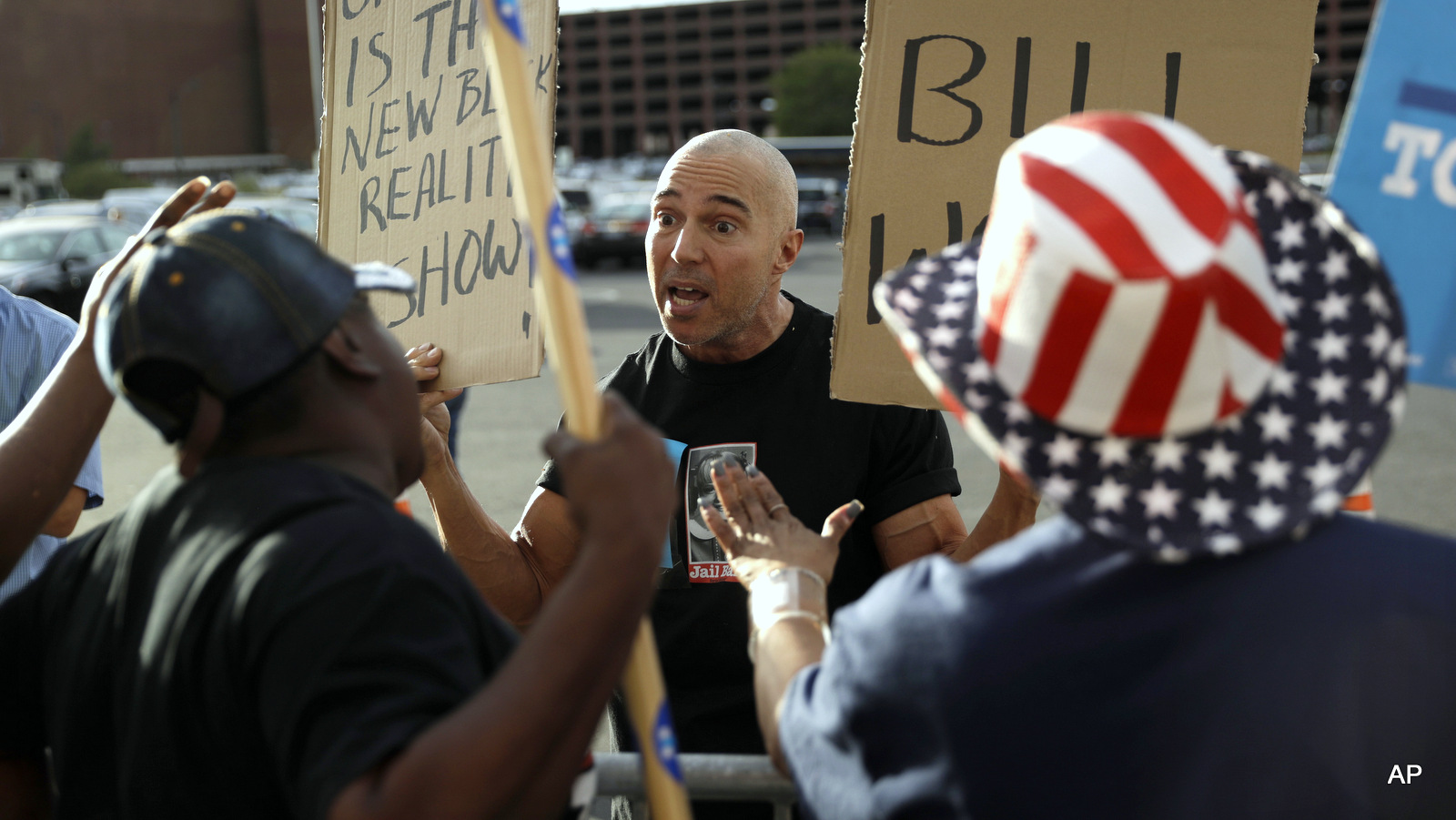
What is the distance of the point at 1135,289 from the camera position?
103 centimetres

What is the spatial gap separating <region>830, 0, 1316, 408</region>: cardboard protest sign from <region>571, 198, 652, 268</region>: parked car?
818 inches

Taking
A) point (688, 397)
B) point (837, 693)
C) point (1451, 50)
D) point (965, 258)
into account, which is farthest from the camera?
→ point (688, 397)

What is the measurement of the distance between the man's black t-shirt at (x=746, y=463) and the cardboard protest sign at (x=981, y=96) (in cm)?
24

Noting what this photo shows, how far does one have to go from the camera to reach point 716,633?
2.38 metres

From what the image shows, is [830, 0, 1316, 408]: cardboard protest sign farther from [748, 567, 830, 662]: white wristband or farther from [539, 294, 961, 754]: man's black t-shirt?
[748, 567, 830, 662]: white wristband

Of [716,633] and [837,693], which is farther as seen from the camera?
[716,633]

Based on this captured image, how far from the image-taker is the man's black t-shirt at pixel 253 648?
1.02m

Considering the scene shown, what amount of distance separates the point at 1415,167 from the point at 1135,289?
88 centimetres

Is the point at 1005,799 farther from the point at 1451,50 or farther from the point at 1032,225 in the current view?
the point at 1451,50

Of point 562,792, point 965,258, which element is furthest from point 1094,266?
point 562,792

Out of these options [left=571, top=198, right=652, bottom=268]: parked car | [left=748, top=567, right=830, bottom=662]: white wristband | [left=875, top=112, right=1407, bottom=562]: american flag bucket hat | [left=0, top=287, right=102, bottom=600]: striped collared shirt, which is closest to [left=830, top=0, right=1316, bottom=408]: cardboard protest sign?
[left=748, top=567, right=830, bottom=662]: white wristband

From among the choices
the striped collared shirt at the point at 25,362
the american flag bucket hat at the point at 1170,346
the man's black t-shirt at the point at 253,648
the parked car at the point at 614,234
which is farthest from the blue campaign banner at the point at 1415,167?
the parked car at the point at 614,234

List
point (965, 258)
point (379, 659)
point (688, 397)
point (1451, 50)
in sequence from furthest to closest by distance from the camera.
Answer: point (688, 397)
point (1451, 50)
point (965, 258)
point (379, 659)

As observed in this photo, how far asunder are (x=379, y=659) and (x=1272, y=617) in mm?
791
